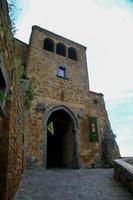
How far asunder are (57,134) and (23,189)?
9.49 metres

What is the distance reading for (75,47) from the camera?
47.0ft

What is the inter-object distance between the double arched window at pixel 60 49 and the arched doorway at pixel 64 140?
3.94 metres

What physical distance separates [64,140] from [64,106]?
2.32 meters

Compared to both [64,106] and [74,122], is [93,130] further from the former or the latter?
[64,106]

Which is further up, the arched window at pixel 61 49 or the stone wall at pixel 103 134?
the arched window at pixel 61 49

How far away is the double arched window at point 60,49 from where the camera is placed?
1332cm

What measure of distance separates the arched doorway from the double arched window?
12.9ft

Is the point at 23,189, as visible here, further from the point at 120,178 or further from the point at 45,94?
the point at 45,94

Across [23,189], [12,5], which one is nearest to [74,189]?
[23,189]

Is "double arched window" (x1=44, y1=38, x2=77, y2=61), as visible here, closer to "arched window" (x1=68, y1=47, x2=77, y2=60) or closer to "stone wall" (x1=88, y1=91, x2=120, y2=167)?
"arched window" (x1=68, y1=47, x2=77, y2=60)

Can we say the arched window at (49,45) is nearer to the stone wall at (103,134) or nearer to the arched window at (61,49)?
the arched window at (61,49)

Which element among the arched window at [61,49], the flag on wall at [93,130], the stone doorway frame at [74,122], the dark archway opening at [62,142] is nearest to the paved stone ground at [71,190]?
the stone doorway frame at [74,122]

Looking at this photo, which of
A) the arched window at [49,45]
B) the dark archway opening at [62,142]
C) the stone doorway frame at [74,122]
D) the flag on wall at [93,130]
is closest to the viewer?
the stone doorway frame at [74,122]

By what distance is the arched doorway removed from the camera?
1141cm
